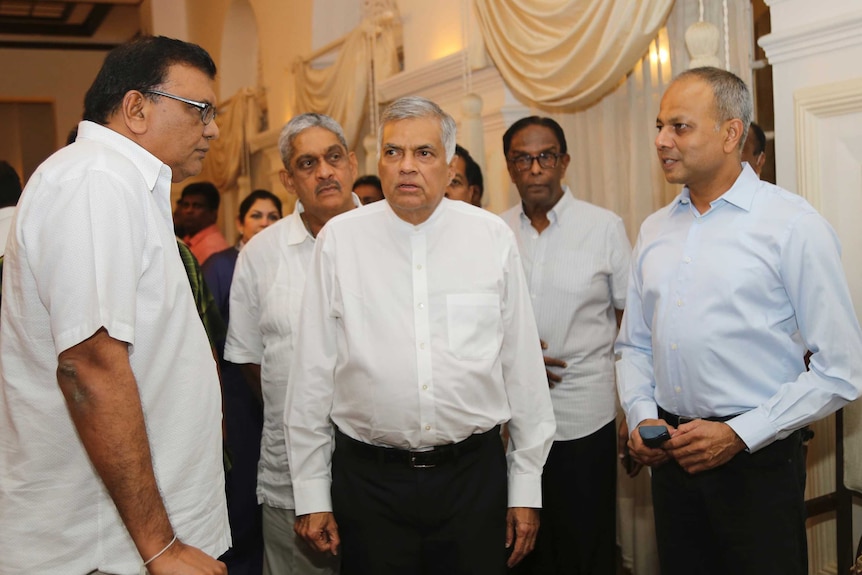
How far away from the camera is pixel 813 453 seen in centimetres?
290

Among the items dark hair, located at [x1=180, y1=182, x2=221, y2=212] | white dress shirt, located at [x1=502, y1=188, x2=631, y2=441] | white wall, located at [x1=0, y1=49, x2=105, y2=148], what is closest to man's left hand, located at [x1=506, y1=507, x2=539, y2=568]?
white dress shirt, located at [x1=502, y1=188, x2=631, y2=441]

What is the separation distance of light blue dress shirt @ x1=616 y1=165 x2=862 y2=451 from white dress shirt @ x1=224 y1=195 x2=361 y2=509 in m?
1.11

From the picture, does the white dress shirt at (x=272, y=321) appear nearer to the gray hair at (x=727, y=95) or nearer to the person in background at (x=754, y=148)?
the gray hair at (x=727, y=95)

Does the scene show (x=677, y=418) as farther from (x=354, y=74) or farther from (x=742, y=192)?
(x=354, y=74)

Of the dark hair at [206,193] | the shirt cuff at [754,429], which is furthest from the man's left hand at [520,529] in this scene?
the dark hair at [206,193]

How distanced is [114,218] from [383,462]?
993mm

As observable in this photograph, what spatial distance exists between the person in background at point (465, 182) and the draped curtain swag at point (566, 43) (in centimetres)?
49

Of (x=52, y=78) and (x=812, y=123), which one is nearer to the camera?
(x=812, y=123)

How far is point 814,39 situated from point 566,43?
117 cm

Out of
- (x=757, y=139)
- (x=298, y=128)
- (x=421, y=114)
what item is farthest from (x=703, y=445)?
(x=298, y=128)

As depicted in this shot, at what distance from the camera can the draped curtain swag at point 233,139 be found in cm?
865

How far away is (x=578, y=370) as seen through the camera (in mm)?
2879

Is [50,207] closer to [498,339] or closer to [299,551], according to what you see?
[498,339]

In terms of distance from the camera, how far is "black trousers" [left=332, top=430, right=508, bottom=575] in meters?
2.08
